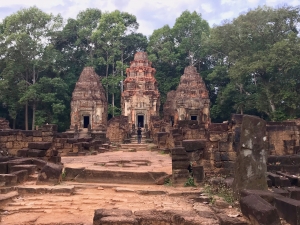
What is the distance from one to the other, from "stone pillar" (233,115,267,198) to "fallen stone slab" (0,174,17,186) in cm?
480

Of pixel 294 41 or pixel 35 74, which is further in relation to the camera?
Result: pixel 35 74

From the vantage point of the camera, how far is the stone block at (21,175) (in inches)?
296

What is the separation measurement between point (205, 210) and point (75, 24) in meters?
39.0

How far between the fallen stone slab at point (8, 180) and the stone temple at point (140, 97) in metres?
23.5

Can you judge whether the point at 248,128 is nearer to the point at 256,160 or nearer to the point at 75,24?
the point at 256,160

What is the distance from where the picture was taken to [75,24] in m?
40.8

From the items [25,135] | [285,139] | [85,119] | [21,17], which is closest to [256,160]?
[285,139]

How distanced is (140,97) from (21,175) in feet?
79.7

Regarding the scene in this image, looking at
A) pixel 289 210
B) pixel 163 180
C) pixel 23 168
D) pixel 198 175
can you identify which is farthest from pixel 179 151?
pixel 23 168

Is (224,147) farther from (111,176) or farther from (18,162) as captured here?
(18,162)

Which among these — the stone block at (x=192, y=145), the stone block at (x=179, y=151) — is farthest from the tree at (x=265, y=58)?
the stone block at (x=179, y=151)

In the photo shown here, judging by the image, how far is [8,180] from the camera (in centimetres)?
718

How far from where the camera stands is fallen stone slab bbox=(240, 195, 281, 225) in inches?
163

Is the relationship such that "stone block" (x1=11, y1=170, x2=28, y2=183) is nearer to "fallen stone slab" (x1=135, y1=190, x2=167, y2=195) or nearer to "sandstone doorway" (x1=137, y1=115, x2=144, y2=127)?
"fallen stone slab" (x1=135, y1=190, x2=167, y2=195)
